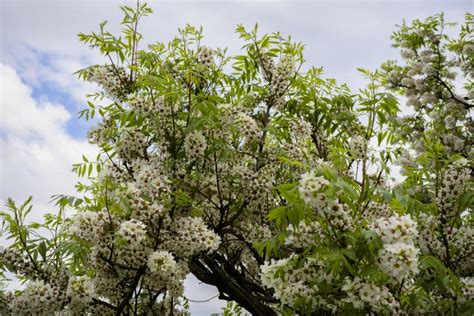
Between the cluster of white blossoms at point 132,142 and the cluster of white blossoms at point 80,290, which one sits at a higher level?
the cluster of white blossoms at point 132,142

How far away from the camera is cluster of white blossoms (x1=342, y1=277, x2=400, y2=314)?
13.8 ft

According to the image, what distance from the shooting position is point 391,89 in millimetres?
16094

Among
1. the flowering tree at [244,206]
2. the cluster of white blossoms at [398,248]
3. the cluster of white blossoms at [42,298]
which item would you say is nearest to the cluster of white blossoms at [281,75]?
the flowering tree at [244,206]

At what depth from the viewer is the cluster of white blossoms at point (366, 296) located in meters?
4.21

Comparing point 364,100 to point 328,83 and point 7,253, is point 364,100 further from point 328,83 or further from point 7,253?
point 7,253

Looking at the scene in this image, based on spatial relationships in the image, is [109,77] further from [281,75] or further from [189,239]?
[189,239]

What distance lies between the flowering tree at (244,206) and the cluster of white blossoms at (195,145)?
0.02 meters

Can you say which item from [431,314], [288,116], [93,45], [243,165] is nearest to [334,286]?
[431,314]

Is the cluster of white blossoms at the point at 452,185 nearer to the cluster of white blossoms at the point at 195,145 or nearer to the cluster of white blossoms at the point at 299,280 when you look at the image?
the cluster of white blossoms at the point at 299,280

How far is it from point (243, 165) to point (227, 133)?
1.74 ft

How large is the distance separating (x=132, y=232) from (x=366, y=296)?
226 centimetres

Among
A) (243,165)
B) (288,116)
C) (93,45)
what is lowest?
(243,165)

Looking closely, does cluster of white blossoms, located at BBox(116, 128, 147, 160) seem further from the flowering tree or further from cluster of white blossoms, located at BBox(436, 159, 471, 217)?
cluster of white blossoms, located at BBox(436, 159, 471, 217)

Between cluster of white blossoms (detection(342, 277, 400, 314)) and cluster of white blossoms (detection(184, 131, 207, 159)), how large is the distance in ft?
7.68
